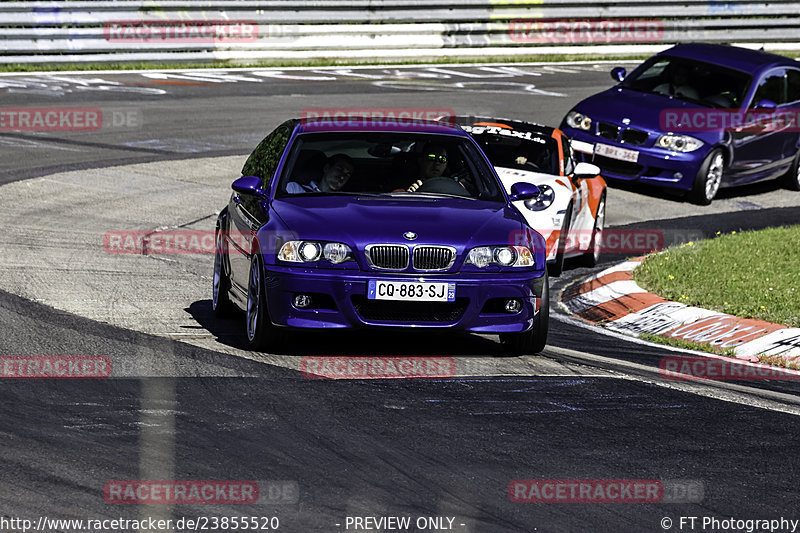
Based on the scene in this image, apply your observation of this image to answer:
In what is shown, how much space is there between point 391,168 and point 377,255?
4.72 ft

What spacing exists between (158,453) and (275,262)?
2322mm

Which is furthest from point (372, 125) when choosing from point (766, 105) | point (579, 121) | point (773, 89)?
point (773, 89)

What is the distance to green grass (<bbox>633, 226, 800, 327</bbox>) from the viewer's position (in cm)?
1054

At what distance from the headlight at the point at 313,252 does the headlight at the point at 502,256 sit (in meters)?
0.75

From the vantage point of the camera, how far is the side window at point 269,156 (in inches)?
378

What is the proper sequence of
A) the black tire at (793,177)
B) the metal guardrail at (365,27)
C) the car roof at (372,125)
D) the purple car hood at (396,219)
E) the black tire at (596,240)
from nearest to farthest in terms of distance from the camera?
the purple car hood at (396,219) → the car roof at (372,125) → the black tire at (596,240) → the black tire at (793,177) → the metal guardrail at (365,27)

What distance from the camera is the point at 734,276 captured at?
11.6 metres

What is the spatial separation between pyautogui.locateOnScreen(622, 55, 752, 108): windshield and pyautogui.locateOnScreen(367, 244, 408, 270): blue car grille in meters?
9.94

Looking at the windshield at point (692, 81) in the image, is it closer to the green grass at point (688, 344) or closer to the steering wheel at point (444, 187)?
the green grass at point (688, 344)

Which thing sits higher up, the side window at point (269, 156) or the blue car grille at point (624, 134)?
the side window at point (269, 156)

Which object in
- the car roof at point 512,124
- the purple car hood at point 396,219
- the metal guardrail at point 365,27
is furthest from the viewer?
the metal guardrail at point 365,27

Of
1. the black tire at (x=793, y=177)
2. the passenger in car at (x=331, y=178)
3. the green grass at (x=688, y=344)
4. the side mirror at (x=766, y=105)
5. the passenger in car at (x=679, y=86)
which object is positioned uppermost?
the passenger in car at (x=331, y=178)

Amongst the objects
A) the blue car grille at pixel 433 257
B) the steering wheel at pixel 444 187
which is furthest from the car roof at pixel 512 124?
the blue car grille at pixel 433 257

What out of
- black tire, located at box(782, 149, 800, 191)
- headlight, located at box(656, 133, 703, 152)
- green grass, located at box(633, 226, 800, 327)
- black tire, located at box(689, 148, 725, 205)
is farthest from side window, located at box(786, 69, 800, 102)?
green grass, located at box(633, 226, 800, 327)
